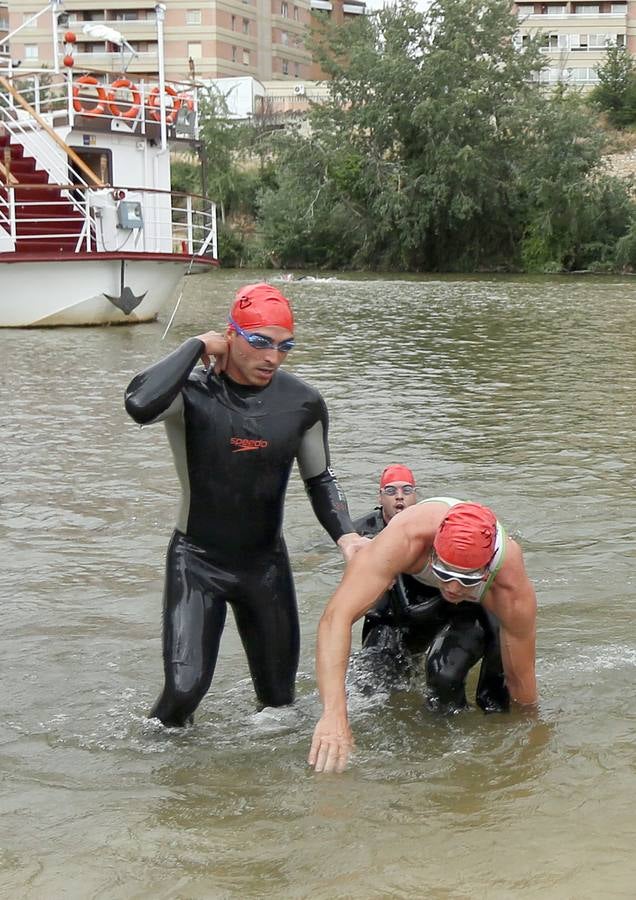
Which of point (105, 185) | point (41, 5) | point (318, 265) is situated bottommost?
point (318, 265)

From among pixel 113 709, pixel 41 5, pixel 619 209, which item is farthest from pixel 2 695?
pixel 41 5

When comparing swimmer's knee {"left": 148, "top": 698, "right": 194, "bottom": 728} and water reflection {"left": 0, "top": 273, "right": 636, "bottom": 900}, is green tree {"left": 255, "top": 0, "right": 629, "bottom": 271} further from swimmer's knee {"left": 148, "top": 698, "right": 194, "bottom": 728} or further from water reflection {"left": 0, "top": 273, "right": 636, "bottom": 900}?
swimmer's knee {"left": 148, "top": 698, "right": 194, "bottom": 728}

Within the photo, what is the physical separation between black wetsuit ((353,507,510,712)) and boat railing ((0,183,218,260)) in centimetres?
1647

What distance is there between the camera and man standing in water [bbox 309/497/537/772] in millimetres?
4254

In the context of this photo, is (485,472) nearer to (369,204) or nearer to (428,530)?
(428,530)

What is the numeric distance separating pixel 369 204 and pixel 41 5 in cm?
4022

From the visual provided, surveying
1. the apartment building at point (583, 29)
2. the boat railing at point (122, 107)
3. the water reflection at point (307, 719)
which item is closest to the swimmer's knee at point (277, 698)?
the water reflection at point (307, 719)

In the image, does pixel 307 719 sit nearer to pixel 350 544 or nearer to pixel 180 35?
pixel 350 544

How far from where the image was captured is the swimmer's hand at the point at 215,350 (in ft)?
15.0

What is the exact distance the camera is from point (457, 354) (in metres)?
19.2

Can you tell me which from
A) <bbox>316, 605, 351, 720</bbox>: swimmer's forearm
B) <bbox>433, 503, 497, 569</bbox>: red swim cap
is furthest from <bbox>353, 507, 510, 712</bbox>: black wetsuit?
<bbox>316, 605, 351, 720</bbox>: swimmer's forearm

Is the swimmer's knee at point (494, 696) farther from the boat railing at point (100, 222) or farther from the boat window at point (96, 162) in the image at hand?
the boat window at point (96, 162)

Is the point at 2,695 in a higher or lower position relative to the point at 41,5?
lower

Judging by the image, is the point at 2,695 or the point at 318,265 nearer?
the point at 2,695
